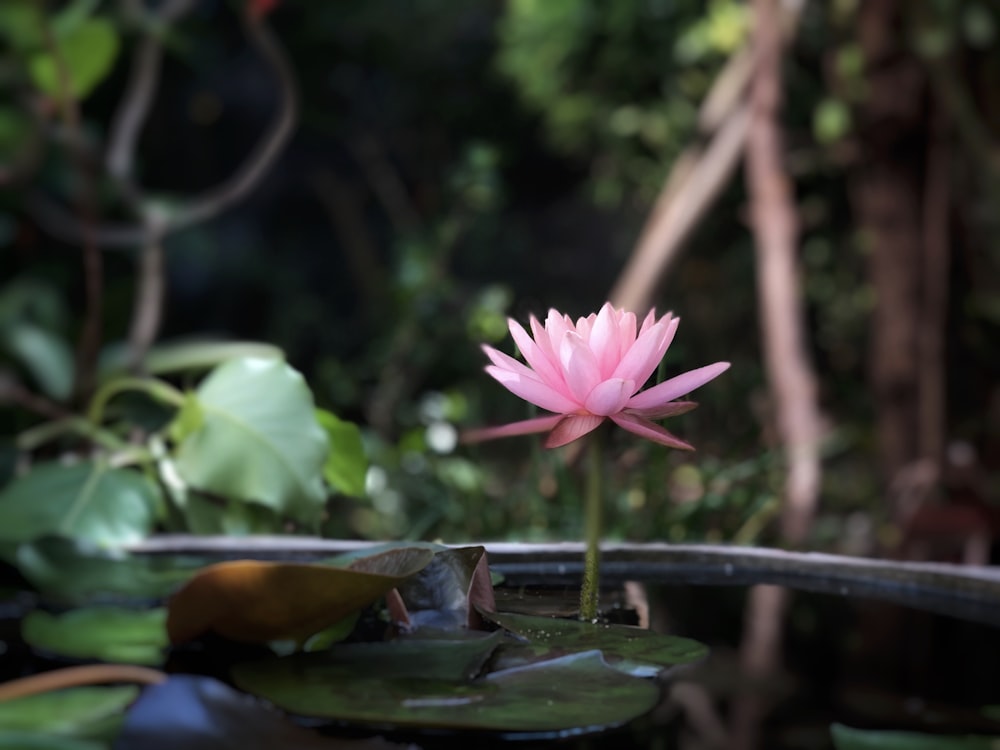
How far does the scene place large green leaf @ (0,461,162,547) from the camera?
26.8 inches

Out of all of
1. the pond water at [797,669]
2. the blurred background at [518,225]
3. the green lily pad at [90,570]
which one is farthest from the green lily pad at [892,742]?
the green lily pad at [90,570]

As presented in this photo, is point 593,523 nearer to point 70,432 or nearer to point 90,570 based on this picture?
point 90,570

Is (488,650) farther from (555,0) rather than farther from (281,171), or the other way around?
(281,171)

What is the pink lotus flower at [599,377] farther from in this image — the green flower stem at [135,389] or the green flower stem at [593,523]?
the green flower stem at [135,389]

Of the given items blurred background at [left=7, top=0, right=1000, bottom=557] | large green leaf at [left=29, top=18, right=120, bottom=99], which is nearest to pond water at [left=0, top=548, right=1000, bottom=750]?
blurred background at [left=7, top=0, right=1000, bottom=557]

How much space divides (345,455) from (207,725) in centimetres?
36

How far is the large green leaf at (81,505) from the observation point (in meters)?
0.68

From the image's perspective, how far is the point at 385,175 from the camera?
3605 mm

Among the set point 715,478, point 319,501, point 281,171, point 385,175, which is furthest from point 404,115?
point 319,501

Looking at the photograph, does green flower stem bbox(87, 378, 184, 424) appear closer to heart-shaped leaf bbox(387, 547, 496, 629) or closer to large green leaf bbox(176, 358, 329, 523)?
large green leaf bbox(176, 358, 329, 523)

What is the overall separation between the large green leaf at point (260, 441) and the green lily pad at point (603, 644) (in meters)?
0.27

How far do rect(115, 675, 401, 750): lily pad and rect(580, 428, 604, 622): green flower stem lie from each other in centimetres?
11

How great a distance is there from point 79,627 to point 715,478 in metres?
0.85

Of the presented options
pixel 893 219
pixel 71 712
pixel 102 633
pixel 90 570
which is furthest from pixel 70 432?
pixel 893 219
